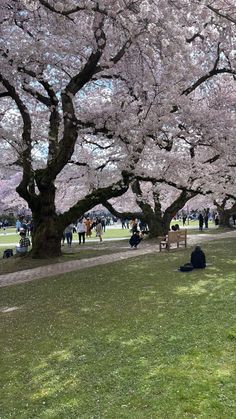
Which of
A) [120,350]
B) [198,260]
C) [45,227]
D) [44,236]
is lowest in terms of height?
[120,350]

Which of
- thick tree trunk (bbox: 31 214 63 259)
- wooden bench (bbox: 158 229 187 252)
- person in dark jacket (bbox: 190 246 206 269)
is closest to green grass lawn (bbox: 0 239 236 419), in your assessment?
person in dark jacket (bbox: 190 246 206 269)

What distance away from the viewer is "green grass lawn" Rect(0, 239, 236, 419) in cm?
453

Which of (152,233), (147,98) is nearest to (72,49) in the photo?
(147,98)

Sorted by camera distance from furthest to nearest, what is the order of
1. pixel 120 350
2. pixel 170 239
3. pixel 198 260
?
pixel 170 239, pixel 198 260, pixel 120 350

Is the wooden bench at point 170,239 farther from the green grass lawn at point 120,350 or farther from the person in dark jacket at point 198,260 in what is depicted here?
the green grass lawn at point 120,350

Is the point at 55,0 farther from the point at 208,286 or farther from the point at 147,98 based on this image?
the point at 208,286

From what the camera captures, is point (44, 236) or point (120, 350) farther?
point (44, 236)

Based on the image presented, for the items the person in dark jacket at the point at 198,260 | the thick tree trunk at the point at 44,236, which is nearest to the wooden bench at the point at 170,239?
the thick tree trunk at the point at 44,236

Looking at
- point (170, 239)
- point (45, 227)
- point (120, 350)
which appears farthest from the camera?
point (170, 239)

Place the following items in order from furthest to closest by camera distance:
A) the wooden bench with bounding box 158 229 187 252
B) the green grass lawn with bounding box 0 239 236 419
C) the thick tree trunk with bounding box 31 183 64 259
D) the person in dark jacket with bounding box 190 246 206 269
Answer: the wooden bench with bounding box 158 229 187 252 < the thick tree trunk with bounding box 31 183 64 259 < the person in dark jacket with bounding box 190 246 206 269 < the green grass lawn with bounding box 0 239 236 419

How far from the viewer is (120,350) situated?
6152 mm

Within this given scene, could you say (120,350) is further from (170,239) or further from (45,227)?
(170,239)

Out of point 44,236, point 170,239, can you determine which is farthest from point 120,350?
point 170,239

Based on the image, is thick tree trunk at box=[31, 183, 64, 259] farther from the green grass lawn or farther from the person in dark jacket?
the person in dark jacket
